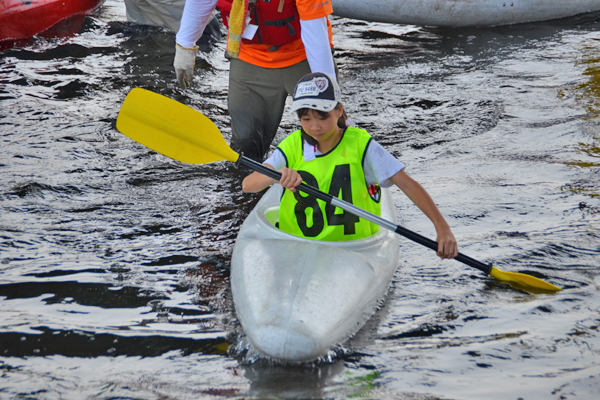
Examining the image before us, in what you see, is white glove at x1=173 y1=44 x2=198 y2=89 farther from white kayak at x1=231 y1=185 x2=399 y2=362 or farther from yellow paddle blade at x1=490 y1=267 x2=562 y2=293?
yellow paddle blade at x1=490 y1=267 x2=562 y2=293

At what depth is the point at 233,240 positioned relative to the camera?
11.0ft

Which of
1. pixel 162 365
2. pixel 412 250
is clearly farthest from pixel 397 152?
pixel 162 365

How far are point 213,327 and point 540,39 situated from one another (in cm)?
754

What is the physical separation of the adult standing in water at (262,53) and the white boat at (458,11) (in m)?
5.24

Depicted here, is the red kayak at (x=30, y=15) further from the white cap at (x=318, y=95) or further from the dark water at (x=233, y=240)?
the white cap at (x=318, y=95)

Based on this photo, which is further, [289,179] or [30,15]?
[30,15]

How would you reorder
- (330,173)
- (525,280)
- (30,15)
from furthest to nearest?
(30,15) → (525,280) → (330,173)

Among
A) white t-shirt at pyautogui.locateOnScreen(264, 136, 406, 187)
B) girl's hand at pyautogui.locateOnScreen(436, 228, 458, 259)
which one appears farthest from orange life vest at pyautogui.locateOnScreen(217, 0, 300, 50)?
girl's hand at pyautogui.locateOnScreen(436, 228, 458, 259)

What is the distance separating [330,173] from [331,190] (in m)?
0.08

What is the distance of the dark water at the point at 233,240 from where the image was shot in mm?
2117

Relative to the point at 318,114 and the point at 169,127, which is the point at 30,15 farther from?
the point at 318,114

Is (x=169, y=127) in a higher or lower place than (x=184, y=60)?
lower

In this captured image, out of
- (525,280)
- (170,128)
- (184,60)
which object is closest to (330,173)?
(170,128)

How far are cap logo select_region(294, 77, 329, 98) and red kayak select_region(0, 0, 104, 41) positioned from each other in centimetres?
661
